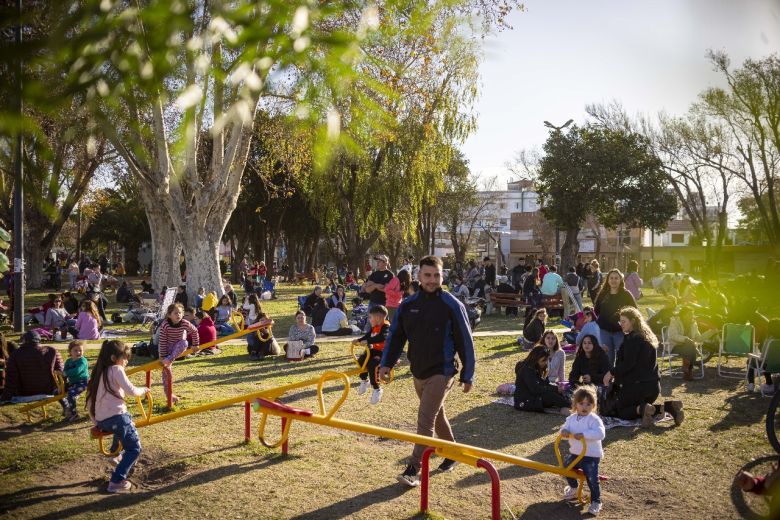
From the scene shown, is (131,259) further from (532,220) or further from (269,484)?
(269,484)

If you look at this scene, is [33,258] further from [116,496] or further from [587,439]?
[587,439]

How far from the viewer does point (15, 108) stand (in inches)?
80.4

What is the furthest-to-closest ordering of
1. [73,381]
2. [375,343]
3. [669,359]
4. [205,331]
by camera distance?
[205,331], [669,359], [375,343], [73,381]

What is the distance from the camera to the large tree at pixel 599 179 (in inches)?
1544

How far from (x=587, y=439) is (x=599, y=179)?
115ft

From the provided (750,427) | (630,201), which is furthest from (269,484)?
(630,201)

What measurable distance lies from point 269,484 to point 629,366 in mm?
4995

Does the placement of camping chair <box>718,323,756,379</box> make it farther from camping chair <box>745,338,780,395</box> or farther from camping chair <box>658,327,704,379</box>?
camping chair <box>745,338,780,395</box>

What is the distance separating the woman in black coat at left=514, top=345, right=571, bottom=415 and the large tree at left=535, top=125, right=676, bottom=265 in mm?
30662

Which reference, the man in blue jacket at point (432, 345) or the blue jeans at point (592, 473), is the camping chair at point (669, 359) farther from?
the man in blue jacket at point (432, 345)

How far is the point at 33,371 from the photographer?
31.0ft

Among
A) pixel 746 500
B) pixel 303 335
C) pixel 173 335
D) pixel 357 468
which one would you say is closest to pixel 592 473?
pixel 746 500

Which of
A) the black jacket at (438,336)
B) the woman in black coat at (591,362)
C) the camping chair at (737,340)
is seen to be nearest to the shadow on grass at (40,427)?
the black jacket at (438,336)

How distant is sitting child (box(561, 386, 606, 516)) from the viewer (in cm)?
618
